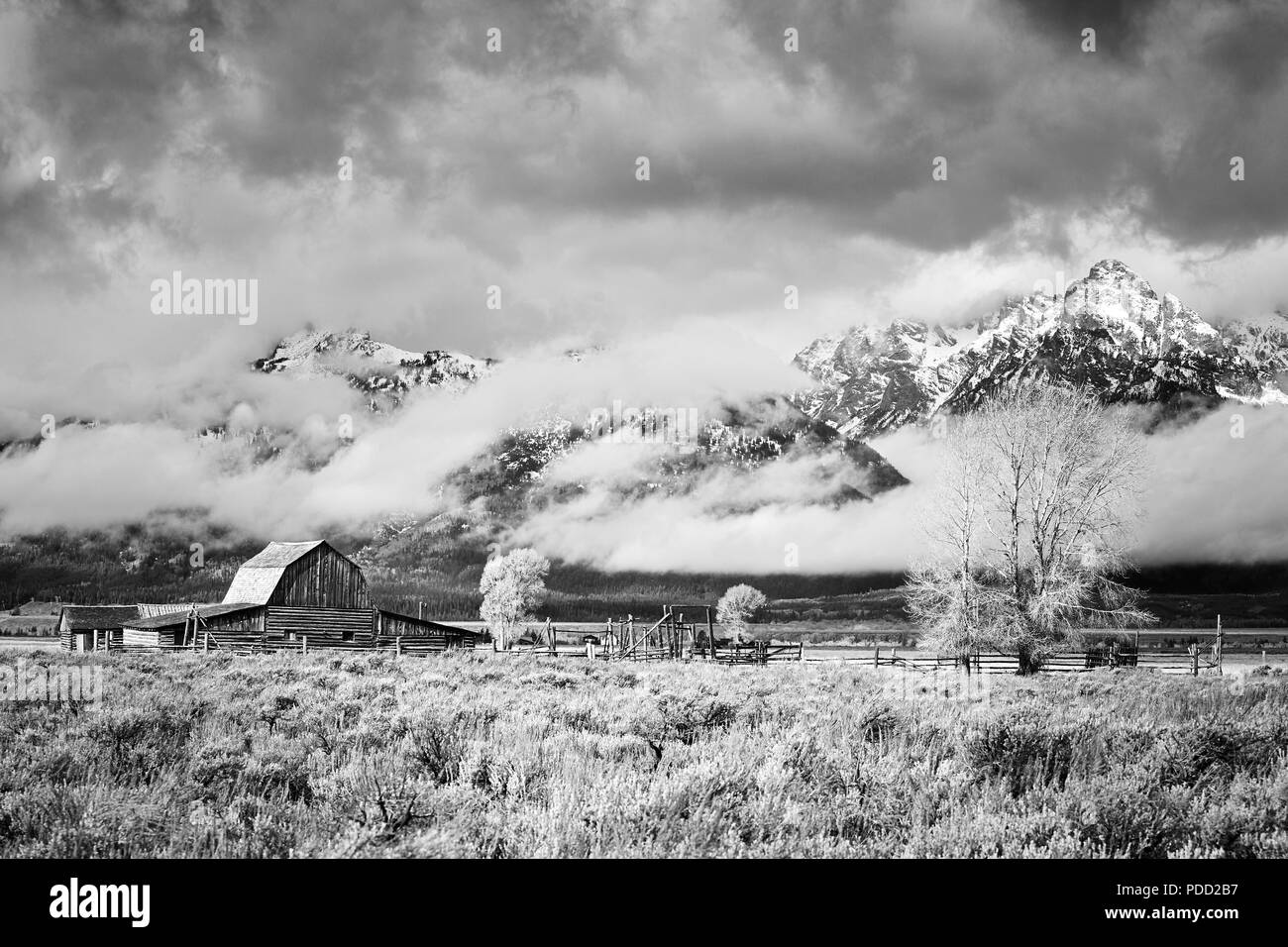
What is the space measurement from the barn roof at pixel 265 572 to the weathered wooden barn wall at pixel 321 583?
1.30ft

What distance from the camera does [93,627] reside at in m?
58.8

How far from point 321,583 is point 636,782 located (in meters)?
55.9

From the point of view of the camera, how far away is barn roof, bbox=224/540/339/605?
5556 centimetres

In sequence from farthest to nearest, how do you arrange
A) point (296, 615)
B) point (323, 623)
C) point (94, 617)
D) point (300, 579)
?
point (94, 617) < point (300, 579) < point (323, 623) < point (296, 615)

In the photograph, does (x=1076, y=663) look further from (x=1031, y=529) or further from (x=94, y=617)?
(x=94, y=617)

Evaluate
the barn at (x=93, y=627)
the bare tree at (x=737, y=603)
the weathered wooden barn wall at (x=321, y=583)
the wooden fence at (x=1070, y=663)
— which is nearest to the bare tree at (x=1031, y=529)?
the wooden fence at (x=1070, y=663)

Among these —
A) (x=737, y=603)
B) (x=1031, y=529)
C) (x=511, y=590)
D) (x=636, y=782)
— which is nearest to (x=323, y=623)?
(x=511, y=590)

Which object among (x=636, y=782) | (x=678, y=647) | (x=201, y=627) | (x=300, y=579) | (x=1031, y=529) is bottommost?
(x=678, y=647)

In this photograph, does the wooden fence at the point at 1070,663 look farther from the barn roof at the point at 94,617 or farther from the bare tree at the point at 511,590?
the bare tree at the point at 511,590

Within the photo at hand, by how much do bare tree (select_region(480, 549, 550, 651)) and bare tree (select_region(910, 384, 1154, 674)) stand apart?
193 ft

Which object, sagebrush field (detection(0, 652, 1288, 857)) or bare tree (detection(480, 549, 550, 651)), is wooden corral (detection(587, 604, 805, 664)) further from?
bare tree (detection(480, 549, 550, 651))

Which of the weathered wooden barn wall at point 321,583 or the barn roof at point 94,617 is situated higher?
the weathered wooden barn wall at point 321,583

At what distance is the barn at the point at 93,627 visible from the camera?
186 feet

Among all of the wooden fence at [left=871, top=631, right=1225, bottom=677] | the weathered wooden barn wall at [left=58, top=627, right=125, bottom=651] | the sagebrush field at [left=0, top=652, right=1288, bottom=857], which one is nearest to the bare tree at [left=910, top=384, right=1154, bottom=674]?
the wooden fence at [left=871, top=631, right=1225, bottom=677]
